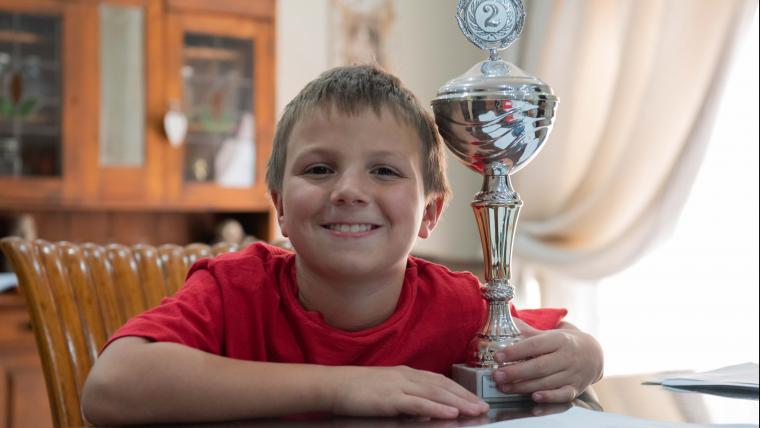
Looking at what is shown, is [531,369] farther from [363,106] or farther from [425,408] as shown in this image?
[363,106]

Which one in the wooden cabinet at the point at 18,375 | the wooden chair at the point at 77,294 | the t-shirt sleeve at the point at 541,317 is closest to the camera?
the t-shirt sleeve at the point at 541,317

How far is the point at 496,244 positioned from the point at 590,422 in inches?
10.2

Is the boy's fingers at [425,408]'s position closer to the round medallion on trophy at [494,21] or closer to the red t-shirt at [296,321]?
the red t-shirt at [296,321]

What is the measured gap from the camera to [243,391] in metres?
0.88

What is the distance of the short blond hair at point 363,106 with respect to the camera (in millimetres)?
1117

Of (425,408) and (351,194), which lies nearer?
(425,408)

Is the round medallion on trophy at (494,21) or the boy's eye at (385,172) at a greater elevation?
the round medallion on trophy at (494,21)

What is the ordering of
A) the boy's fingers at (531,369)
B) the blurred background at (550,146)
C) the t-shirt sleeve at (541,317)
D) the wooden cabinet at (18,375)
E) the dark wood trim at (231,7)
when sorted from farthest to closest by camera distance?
the dark wood trim at (231,7) → the wooden cabinet at (18,375) → the blurred background at (550,146) → the t-shirt sleeve at (541,317) → the boy's fingers at (531,369)

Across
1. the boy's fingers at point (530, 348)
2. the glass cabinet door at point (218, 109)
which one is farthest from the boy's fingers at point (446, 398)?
the glass cabinet door at point (218, 109)

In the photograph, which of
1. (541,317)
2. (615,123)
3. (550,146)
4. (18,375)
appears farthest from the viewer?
(550,146)

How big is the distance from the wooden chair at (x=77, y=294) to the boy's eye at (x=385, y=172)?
0.56 m

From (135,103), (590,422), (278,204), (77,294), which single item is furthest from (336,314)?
(135,103)

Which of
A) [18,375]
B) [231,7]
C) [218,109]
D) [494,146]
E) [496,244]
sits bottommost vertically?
[18,375]

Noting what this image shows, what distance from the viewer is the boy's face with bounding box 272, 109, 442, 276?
3.46 ft
